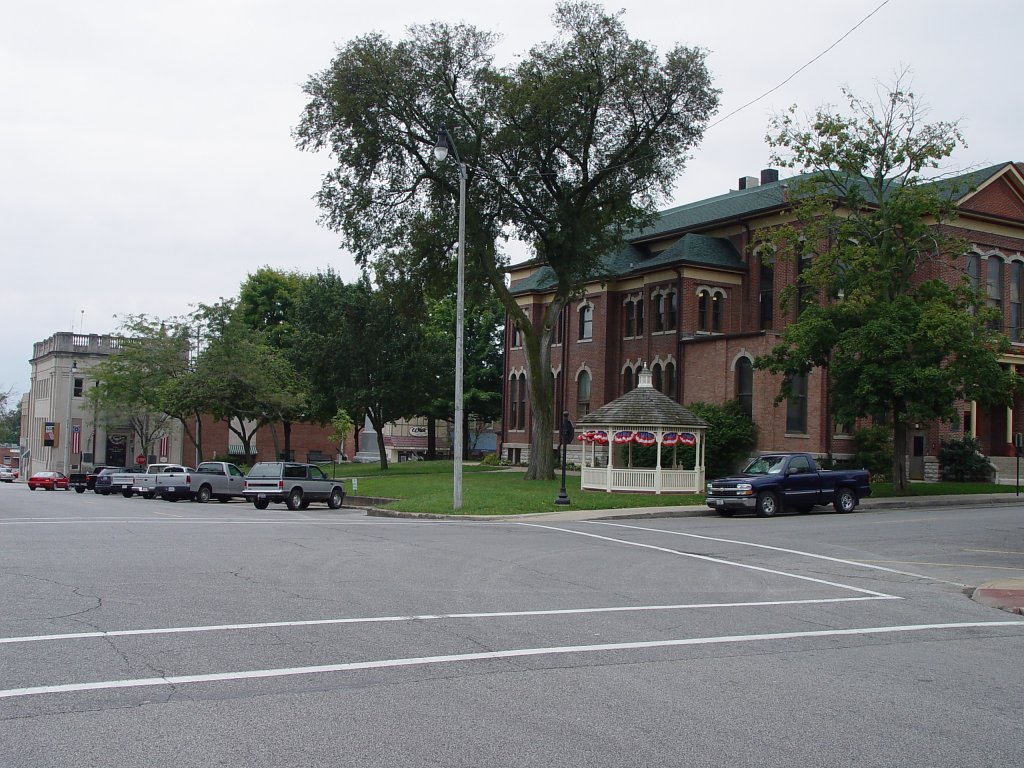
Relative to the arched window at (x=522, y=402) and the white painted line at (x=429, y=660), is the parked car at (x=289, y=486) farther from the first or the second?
the white painted line at (x=429, y=660)

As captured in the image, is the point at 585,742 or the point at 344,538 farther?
the point at 344,538

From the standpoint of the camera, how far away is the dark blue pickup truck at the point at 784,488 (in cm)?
2864

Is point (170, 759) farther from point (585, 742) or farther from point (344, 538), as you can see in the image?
point (344, 538)

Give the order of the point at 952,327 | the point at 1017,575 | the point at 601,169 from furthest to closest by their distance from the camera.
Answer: the point at 601,169
the point at 952,327
the point at 1017,575

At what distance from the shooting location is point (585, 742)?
6.17 m

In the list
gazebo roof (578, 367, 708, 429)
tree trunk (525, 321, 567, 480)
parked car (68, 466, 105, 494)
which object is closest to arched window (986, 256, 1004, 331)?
gazebo roof (578, 367, 708, 429)

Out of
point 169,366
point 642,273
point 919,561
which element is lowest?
point 919,561

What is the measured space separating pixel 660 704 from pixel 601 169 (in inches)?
1357

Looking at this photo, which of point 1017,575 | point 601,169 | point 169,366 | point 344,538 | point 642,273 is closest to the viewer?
point 1017,575

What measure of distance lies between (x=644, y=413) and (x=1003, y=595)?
70.5 feet

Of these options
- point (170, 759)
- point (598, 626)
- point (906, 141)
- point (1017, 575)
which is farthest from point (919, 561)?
point (906, 141)

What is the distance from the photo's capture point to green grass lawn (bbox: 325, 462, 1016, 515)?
30109mm

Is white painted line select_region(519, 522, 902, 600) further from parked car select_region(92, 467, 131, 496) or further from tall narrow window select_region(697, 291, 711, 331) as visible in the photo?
parked car select_region(92, 467, 131, 496)

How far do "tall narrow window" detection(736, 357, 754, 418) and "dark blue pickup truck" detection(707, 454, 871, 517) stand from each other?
12747 mm
